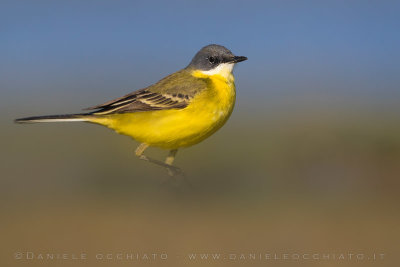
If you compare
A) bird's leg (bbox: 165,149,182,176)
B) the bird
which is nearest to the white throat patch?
the bird

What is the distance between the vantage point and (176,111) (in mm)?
7195

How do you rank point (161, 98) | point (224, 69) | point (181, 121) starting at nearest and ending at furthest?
point (181, 121) < point (161, 98) < point (224, 69)

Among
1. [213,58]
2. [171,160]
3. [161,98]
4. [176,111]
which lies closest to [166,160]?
[171,160]

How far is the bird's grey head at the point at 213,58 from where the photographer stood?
7746 mm

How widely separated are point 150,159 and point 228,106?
1368 millimetres

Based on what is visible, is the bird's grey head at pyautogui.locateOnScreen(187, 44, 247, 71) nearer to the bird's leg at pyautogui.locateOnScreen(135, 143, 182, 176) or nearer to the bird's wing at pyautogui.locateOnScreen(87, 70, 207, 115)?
the bird's wing at pyautogui.locateOnScreen(87, 70, 207, 115)

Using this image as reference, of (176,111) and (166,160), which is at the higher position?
(176,111)

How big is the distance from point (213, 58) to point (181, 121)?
1447 mm

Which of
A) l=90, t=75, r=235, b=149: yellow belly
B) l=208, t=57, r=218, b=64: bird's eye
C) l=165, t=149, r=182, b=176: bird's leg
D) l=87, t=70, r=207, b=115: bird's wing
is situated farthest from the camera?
l=208, t=57, r=218, b=64: bird's eye

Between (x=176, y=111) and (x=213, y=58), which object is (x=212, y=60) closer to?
(x=213, y=58)

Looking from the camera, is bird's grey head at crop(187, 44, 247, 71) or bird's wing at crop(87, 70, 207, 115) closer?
bird's wing at crop(87, 70, 207, 115)

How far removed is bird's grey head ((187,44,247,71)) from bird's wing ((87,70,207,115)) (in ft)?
1.10

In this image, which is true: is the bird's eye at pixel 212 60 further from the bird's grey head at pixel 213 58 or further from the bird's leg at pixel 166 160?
the bird's leg at pixel 166 160

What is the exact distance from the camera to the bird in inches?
268
